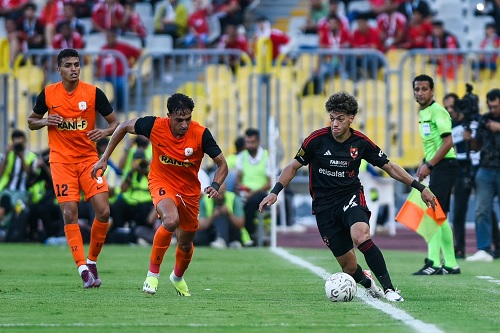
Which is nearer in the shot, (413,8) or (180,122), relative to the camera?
(180,122)

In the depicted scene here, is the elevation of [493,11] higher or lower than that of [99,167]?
higher

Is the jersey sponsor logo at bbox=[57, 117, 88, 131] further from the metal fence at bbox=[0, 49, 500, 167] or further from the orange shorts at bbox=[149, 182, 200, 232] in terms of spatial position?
the metal fence at bbox=[0, 49, 500, 167]

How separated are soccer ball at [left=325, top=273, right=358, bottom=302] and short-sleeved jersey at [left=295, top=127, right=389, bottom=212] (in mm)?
754

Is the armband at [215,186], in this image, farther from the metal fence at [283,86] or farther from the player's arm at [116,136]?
the metal fence at [283,86]

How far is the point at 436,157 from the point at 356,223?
342 cm

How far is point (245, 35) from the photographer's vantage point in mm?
25734

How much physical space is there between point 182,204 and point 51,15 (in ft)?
53.8

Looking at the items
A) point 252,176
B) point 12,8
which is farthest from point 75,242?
point 12,8

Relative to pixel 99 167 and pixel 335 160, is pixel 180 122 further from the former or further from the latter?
pixel 335 160

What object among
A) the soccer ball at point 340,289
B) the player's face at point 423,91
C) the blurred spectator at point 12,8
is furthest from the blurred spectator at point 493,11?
the soccer ball at point 340,289

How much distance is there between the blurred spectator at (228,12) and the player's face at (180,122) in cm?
1440

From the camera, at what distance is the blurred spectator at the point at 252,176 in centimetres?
1975

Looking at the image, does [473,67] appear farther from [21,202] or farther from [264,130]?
[21,202]

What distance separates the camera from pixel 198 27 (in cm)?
2578
